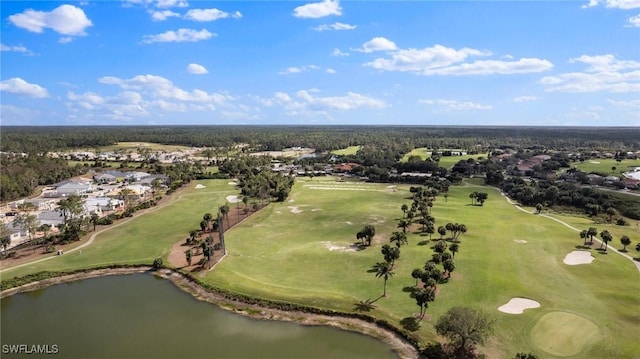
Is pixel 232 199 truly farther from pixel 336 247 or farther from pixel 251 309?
pixel 251 309

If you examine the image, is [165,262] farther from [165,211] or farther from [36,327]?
[165,211]

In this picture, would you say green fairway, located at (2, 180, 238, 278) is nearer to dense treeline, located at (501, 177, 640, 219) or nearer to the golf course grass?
the golf course grass

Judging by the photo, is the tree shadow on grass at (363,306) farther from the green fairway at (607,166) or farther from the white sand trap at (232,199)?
the green fairway at (607,166)

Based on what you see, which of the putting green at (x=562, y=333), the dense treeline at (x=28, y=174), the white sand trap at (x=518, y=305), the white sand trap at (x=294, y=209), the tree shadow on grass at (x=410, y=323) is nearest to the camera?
the putting green at (x=562, y=333)

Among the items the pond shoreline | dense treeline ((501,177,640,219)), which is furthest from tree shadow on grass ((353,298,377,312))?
dense treeline ((501,177,640,219))

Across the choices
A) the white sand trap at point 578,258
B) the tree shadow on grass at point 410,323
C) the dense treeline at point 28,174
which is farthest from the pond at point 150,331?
the dense treeline at point 28,174

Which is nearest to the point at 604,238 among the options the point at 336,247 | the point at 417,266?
the point at 417,266
